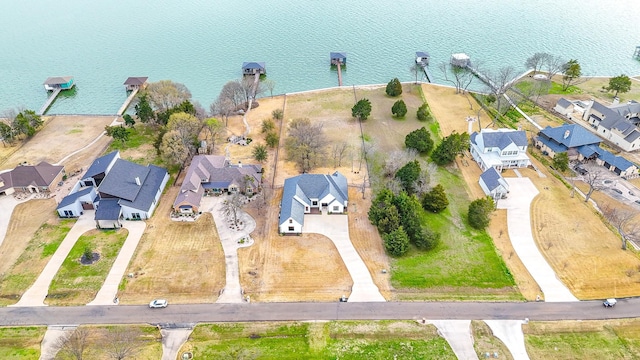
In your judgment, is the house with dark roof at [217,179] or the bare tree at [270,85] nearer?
the house with dark roof at [217,179]

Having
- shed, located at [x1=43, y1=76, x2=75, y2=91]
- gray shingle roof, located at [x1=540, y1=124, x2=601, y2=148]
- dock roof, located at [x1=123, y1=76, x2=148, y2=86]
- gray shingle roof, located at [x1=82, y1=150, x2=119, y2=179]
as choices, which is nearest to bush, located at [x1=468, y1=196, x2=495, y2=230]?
gray shingle roof, located at [x1=540, y1=124, x2=601, y2=148]

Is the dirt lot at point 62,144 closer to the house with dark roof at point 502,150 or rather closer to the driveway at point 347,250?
the driveway at point 347,250

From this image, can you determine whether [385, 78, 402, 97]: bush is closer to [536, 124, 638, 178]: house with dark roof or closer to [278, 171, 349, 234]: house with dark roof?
[536, 124, 638, 178]: house with dark roof

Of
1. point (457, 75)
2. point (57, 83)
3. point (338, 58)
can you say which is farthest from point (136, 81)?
point (457, 75)

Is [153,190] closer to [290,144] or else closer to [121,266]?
[121,266]

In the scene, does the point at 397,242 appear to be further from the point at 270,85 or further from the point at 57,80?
the point at 57,80

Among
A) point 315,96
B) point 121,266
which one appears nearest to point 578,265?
point 121,266

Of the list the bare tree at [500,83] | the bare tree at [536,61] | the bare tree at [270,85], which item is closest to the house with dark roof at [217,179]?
the bare tree at [270,85]
